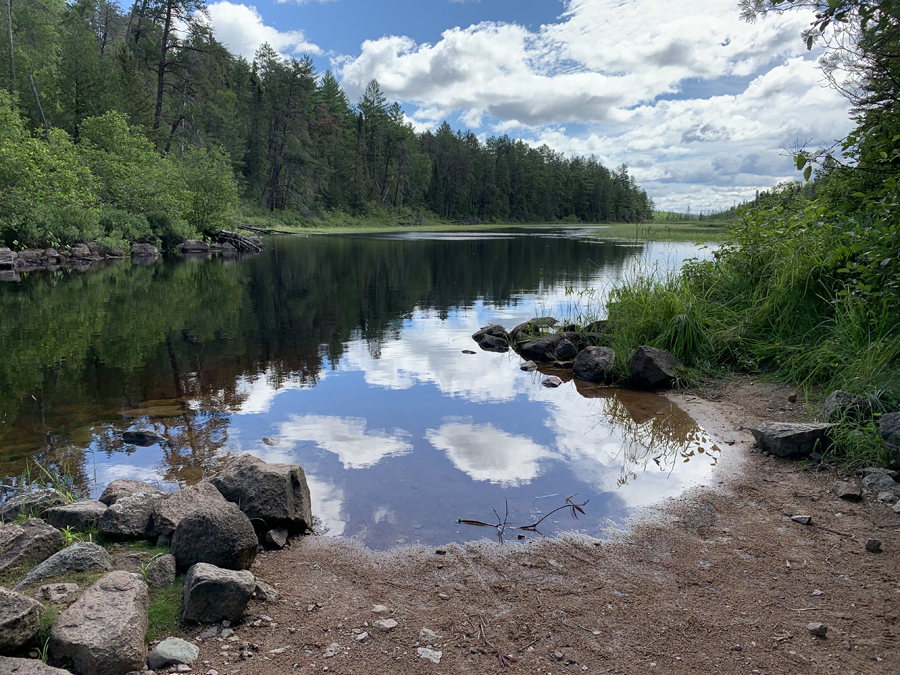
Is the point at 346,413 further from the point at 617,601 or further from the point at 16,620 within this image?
the point at 16,620

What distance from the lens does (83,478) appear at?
5625 millimetres

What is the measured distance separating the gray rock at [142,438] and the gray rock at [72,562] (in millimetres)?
3092

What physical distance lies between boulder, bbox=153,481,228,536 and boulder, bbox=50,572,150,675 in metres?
0.81

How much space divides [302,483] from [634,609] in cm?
268

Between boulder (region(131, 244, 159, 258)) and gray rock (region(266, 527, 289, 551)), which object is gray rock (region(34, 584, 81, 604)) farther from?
boulder (region(131, 244, 159, 258))

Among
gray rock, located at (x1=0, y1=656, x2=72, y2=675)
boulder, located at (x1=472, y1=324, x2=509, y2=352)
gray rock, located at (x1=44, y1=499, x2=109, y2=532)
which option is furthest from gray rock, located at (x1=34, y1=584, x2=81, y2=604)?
boulder, located at (x1=472, y1=324, x2=509, y2=352)

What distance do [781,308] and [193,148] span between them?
128 feet

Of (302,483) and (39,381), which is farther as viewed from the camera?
(39,381)

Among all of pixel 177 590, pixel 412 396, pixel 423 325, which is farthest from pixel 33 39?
pixel 177 590

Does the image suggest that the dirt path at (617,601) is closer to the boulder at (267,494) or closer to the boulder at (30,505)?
the boulder at (267,494)

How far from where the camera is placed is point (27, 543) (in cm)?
355

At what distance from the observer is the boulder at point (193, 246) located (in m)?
34.5

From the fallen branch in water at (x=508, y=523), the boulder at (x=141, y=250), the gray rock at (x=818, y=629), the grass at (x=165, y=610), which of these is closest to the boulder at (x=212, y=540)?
the grass at (x=165, y=610)

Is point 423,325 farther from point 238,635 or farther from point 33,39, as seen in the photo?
point 33,39
